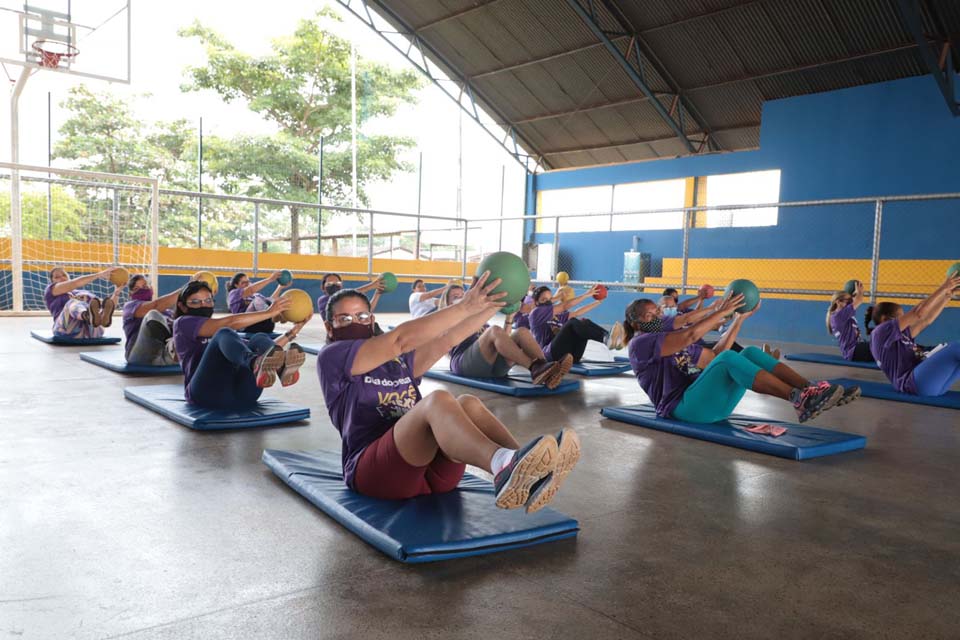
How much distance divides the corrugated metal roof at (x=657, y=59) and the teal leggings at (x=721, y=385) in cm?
1119

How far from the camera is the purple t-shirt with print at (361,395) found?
2.94 meters

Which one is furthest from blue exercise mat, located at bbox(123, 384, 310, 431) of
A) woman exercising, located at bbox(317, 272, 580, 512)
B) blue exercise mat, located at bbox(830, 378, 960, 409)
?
blue exercise mat, located at bbox(830, 378, 960, 409)

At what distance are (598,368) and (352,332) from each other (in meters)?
5.49

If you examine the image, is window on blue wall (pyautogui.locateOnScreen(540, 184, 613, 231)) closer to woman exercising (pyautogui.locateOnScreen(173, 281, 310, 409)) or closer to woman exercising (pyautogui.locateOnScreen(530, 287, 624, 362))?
woman exercising (pyautogui.locateOnScreen(530, 287, 624, 362))

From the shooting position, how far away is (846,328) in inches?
362

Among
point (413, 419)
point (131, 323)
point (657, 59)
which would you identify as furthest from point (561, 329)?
point (657, 59)

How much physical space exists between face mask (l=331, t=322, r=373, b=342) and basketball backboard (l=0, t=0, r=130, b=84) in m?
10.6

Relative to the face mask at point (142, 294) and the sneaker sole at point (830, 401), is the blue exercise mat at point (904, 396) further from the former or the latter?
the face mask at point (142, 294)

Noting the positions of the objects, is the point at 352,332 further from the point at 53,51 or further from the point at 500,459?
the point at 53,51

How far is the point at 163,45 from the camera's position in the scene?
21406mm

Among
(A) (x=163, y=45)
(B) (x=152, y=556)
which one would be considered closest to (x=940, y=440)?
(B) (x=152, y=556)

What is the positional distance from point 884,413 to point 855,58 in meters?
10.5

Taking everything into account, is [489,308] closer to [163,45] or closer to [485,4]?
[485,4]

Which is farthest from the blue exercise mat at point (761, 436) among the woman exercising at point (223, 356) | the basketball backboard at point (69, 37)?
the basketball backboard at point (69, 37)
